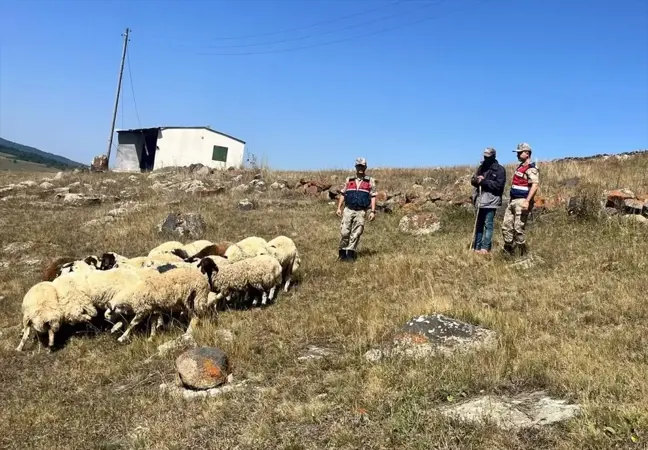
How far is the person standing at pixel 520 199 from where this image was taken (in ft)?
30.6

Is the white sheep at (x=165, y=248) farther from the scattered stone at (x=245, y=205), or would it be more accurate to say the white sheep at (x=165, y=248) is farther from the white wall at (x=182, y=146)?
the white wall at (x=182, y=146)

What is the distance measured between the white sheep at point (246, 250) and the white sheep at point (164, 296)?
1331 mm

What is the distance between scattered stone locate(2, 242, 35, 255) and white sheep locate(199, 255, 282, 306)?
778cm

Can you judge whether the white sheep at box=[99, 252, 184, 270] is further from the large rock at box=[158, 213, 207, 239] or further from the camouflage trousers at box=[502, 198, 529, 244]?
the camouflage trousers at box=[502, 198, 529, 244]

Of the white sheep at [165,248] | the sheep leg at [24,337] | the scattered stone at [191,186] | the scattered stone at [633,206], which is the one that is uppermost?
the scattered stone at [633,206]

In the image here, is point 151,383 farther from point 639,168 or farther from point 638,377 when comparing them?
point 639,168

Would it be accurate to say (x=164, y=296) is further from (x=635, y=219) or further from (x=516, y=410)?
(x=635, y=219)

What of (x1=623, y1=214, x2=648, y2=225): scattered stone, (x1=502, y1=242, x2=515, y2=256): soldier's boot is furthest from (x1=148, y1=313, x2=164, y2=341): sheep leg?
(x1=623, y1=214, x2=648, y2=225): scattered stone

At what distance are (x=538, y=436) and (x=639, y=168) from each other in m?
16.4

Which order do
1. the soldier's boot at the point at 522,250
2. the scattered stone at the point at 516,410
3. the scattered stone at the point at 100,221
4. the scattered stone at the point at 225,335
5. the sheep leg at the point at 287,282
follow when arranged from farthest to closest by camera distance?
the scattered stone at the point at 100,221, the soldier's boot at the point at 522,250, the sheep leg at the point at 287,282, the scattered stone at the point at 225,335, the scattered stone at the point at 516,410

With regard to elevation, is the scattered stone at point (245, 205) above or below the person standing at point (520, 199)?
below

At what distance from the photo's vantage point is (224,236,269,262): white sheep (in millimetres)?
9190

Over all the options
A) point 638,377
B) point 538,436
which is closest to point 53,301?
point 538,436

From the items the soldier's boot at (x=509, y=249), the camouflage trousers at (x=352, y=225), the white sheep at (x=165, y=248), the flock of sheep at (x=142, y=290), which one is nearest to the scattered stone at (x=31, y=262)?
the white sheep at (x=165, y=248)
